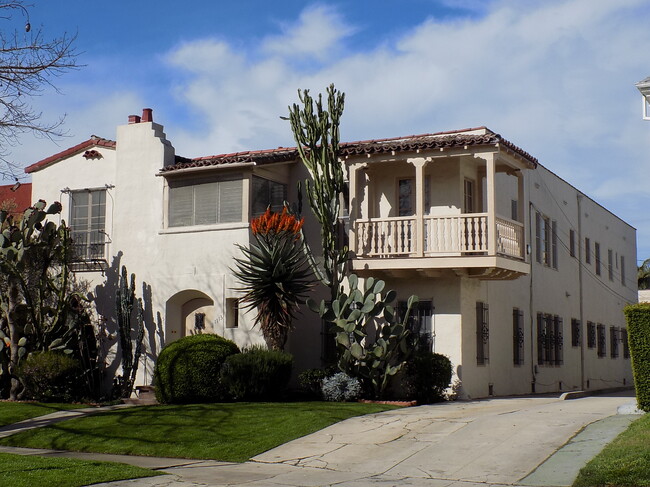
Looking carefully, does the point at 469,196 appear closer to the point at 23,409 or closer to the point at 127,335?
the point at 127,335

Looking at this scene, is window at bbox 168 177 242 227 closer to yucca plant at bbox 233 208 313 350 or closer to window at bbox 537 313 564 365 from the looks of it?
yucca plant at bbox 233 208 313 350

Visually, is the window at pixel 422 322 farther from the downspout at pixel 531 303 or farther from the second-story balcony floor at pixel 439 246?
the downspout at pixel 531 303

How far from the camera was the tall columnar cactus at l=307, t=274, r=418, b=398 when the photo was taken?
60.7ft

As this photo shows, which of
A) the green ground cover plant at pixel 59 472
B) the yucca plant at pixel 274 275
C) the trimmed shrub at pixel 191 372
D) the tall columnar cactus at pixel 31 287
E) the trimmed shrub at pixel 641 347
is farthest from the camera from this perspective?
the tall columnar cactus at pixel 31 287

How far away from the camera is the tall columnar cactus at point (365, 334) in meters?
18.5

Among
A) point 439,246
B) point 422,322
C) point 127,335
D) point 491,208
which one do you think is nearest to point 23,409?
point 127,335

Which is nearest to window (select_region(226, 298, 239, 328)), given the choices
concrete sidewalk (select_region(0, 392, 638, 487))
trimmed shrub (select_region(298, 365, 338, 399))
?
trimmed shrub (select_region(298, 365, 338, 399))

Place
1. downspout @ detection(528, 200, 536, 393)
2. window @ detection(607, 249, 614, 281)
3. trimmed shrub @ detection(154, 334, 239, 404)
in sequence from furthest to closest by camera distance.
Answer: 1. window @ detection(607, 249, 614, 281)
2. downspout @ detection(528, 200, 536, 393)
3. trimmed shrub @ detection(154, 334, 239, 404)

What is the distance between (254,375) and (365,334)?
2550mm

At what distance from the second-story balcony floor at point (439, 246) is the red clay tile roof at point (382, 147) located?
5.24 ft

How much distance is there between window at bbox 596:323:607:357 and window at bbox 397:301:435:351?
12612 millimetres

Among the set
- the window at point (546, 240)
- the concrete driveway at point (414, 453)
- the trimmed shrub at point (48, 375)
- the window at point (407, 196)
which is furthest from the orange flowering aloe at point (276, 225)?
the window at point (546, 240)

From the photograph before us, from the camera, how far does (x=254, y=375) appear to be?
1855 cm

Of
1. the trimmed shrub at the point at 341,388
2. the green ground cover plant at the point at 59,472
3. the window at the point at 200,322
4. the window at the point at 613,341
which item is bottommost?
the green ground cover plant at the point at 59,472
